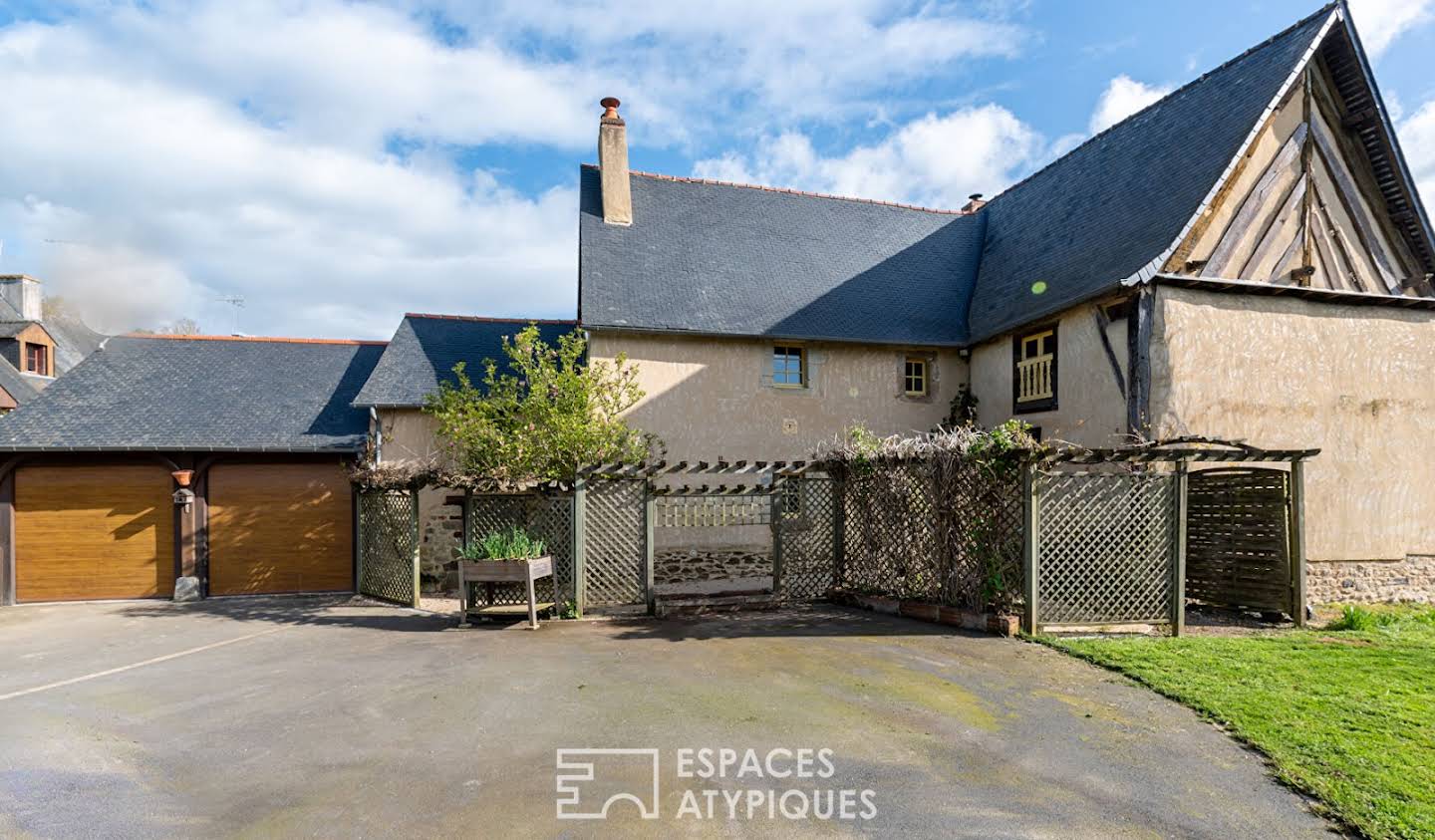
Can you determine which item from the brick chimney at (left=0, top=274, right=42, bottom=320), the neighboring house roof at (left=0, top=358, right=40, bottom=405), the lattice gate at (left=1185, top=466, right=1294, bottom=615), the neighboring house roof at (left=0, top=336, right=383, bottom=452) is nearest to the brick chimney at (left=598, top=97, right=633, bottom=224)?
the neighboring house roof at (left=0, top=336, right=383, bottom=452)

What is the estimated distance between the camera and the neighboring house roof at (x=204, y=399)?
1295cm

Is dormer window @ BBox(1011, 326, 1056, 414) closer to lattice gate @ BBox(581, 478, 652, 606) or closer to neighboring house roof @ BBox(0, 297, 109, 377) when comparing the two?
lattice gate @ BBox(581, 478, 652, 606)

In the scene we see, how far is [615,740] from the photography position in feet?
16.6

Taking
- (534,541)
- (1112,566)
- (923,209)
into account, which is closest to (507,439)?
Answer: (534,541)

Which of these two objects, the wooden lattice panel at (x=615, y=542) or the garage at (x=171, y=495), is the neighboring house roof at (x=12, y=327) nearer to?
the garage at (x=171, y=495)

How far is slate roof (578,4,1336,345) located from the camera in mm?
11516

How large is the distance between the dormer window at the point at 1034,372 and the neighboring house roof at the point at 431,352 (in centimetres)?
909

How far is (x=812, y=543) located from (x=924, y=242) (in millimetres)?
9086

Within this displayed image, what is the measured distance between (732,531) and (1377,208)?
39.4ft

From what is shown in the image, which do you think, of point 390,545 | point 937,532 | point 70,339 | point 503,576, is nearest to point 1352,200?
point 937,532

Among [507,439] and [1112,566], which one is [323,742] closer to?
[507,439]

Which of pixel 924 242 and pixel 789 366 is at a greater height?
pixel 924 242

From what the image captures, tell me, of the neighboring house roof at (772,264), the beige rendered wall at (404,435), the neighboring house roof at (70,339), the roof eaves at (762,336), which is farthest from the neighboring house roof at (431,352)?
the neighboring house roof at (70,339)

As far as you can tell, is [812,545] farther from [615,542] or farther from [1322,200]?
[1322,200]
